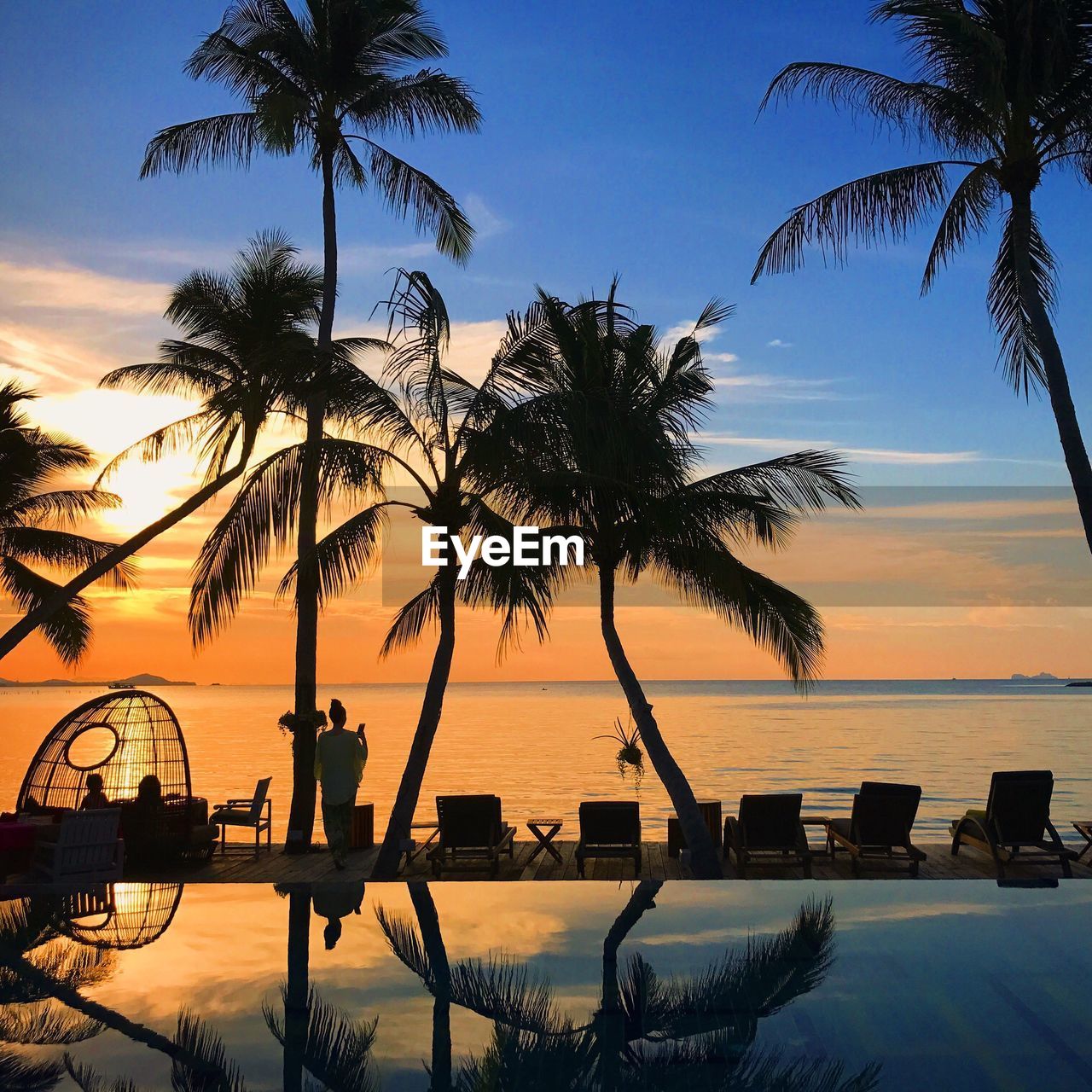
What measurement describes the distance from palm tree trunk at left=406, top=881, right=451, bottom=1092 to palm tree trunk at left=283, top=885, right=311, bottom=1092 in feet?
2.80

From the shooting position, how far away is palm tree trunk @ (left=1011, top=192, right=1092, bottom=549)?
13.9 metres

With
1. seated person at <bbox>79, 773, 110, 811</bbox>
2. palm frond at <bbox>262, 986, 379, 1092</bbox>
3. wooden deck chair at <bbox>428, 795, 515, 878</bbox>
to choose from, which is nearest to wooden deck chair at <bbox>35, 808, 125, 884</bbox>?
seated person at <bbox>79, 773, 110, 811</bbox>

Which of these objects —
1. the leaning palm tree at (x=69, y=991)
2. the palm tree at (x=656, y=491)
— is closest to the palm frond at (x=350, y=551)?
the palm tree at (x=656, y=491)

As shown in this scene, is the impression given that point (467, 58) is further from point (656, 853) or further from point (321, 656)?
point (656, 853)

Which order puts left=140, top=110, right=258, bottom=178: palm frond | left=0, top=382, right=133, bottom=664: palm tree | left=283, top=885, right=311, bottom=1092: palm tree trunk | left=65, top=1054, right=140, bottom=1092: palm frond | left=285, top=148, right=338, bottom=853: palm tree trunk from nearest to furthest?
left=65, top=1054, right=140, bottom=1092: palm frond, left=283, top=885, right=311, bottom=1092: palm tree trunk, left=285, top=148, right=338, bottom=853: palm tree trunk, left=140, top=110, right=258, bottom=178: palm frond, left=0, top=382, right=133, bottom=664: palm tree

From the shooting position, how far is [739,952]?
29.7ft

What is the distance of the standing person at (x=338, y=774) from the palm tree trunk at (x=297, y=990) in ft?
8.02

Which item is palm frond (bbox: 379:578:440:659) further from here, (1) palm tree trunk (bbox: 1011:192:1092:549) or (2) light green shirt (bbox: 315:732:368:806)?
(1) palm tree trunk (bbox: 1011:192:1092:549)

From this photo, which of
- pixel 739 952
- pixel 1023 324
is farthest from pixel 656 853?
pixel 1023 324

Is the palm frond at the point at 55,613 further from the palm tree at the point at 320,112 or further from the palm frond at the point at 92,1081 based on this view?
the palm frond at the point at 92,1081

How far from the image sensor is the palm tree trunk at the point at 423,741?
13617 mm

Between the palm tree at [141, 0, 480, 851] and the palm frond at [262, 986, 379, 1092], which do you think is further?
the palm tree at [141, 0, 480, 851]

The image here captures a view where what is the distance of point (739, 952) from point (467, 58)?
46.9 ft

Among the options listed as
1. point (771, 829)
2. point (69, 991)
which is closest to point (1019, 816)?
point (771, 829)
